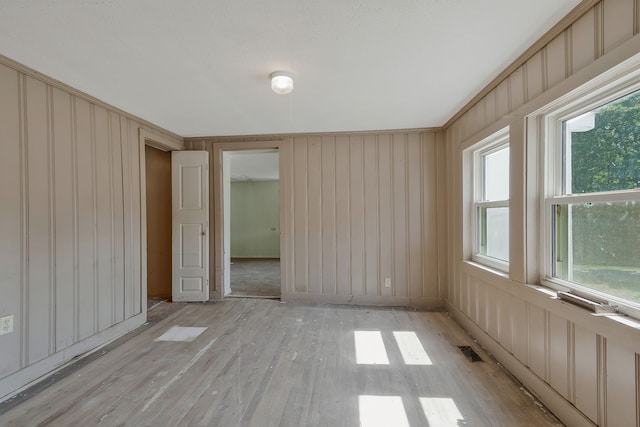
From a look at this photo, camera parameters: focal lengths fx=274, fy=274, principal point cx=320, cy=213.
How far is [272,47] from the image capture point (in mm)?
1828

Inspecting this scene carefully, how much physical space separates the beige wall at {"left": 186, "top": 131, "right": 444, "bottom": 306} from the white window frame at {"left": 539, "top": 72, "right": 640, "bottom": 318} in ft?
5.82

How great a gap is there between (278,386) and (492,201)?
2455 millimetres

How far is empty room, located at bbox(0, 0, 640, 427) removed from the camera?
149 centimetres

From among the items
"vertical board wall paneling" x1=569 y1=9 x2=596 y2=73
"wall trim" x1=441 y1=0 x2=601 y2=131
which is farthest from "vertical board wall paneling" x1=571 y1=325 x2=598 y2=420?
"wall trim" x1=441 y1=0 x2=601 y2=131

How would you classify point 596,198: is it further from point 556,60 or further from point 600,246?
point 556,60

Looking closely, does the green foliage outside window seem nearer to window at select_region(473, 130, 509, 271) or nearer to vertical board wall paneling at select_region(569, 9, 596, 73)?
vertical board wall paneling at select_region(569, 9, 596, 73)

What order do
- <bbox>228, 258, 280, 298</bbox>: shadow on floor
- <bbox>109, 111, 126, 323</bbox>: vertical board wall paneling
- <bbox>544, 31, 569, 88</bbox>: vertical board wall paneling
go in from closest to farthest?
1. <bbox>544, 31, 569, 88</bbox>: vertical board wall paneling
2. <bbox>109, 111, 126, 323</bbox>: vertical board wall paneling
3. <bbox>228, 258, 280, 298</bbox>: shadow on floor

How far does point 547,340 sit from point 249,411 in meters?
1.96

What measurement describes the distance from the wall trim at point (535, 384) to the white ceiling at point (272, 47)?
Answer: 87.9 inches

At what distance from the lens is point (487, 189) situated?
281cm

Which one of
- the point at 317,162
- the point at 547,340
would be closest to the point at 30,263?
the point at 317,162

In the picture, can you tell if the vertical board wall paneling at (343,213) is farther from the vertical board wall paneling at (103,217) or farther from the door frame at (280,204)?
the vertical board wall paneling at (103,217)

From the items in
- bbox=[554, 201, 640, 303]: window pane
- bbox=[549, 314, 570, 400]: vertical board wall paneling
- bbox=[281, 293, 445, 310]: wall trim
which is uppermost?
bbox=[554, 201, 640, 303]: window pane

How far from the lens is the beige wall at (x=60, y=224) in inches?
77.0
